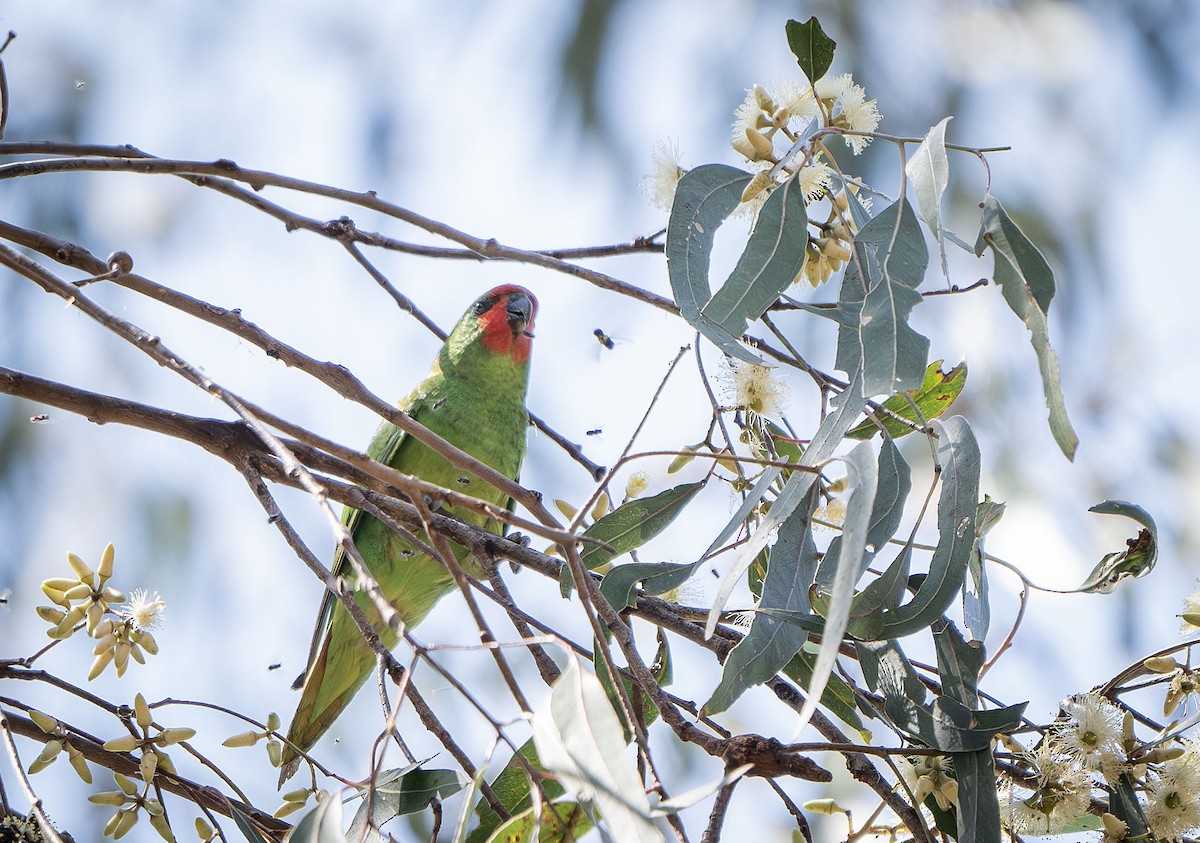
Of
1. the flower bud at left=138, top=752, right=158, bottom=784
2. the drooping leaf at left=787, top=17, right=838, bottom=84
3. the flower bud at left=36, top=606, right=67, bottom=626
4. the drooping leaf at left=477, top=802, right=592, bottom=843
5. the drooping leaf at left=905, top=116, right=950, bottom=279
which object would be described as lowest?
the drooping leaf at left=477, top=802, right=592, bottom=843

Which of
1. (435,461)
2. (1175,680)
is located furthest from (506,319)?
(1175,680)

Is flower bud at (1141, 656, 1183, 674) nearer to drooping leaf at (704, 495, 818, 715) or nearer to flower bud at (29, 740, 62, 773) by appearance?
drooping leaf at (704, 495, 818, 715)

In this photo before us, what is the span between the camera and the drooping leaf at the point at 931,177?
1085 mm

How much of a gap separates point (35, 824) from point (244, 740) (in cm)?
27

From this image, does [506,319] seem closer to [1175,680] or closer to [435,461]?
[435,461]

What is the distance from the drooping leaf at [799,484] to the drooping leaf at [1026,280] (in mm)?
187

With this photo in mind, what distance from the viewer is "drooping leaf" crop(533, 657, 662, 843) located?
31.4 inches

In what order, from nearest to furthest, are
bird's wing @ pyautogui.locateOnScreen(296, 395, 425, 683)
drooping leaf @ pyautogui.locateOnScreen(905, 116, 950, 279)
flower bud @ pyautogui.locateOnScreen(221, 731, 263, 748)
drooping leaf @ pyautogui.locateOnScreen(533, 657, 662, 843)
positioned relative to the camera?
drooping leaf @ pyautogui.locateOnScreen(533, 657, 662, 843)
drooping leaf @ pyautogui.locateOnScreen(905, 116, 950, 279)
flower bud @ pyautogui.locateOnScreen(221, 731, 263, 748)
bird's wing @ pyautogui.locateOnScreen(296, 395, 425, 683)

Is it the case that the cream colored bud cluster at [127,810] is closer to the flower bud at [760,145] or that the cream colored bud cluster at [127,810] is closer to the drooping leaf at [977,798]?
the drooping leaf at [977,798]

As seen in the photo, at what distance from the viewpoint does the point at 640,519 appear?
4.40ft

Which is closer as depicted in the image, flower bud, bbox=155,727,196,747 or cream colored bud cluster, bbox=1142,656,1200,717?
cream colored bud cluster, bbox=1142,656,1200,717

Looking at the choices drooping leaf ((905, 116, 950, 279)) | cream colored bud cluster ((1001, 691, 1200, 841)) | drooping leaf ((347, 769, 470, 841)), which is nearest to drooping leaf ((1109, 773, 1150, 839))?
cream colored bud cluster ((1001, 691, 1200, 841))

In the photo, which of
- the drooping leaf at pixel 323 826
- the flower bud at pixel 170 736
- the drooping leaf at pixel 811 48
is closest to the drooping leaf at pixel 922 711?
the drooping leaf at pixel 323 826

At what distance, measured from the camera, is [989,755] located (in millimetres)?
1135
